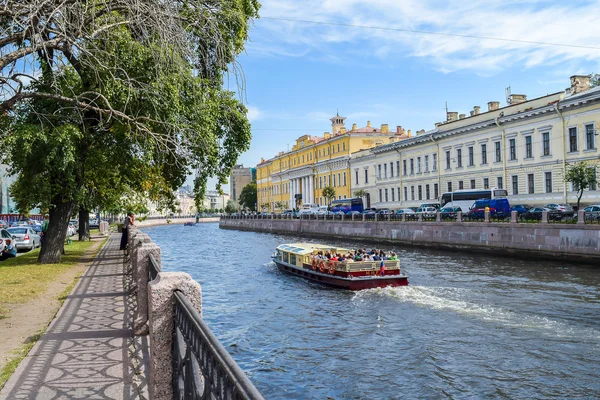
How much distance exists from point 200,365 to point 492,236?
28.7m

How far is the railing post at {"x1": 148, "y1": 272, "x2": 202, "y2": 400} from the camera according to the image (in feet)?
14.0

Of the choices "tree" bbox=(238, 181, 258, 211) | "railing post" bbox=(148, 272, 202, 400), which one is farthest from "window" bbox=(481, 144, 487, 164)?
"tree" bbox=(238, 181, 258, 211)

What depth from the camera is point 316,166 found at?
85.7m

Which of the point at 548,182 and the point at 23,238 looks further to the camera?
the point at 548,182

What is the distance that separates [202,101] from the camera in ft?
A: 54.5

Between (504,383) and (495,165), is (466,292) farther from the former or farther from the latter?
(495,165)

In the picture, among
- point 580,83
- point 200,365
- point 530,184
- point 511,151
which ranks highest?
point 580,83

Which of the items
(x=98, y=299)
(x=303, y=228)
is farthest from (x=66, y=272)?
(x=303, y=228)

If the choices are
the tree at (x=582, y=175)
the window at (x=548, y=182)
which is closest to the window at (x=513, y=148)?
the window at (x=548, y=182)

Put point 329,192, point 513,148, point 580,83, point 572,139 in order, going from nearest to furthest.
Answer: point 572,139 < point 580,83 < point 513,148 < point 329,192

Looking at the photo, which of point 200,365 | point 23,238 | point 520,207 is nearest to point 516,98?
point 520,207

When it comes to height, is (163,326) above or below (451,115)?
below

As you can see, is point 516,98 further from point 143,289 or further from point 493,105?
point 143,289

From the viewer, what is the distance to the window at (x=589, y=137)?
36.2 meters
